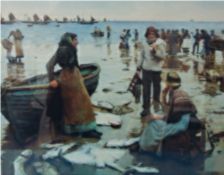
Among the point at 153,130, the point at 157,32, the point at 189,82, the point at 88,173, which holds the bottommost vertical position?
the point at 88,173

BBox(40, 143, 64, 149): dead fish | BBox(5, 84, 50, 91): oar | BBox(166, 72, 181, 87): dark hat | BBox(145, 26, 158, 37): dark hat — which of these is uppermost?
BBox(145, 26, 158, 37): dark hat

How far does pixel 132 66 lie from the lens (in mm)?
3145

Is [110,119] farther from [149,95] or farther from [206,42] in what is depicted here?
[206,42]

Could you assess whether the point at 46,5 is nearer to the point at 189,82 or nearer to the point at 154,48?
the point at 154,48

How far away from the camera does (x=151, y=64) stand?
3125mm

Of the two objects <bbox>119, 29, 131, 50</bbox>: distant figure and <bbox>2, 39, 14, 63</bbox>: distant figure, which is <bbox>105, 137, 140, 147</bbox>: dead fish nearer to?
<bbox>119, 29, 131, 50</bbox>: distant figure

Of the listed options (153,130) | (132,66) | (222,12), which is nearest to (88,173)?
(153,130)

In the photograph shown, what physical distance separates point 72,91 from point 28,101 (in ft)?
0.80

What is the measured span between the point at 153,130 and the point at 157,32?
53 cm

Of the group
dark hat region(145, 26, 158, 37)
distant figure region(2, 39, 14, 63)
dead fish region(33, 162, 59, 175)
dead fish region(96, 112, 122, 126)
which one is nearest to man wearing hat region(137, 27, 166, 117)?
dark hat region(145, 26, 158, 37)

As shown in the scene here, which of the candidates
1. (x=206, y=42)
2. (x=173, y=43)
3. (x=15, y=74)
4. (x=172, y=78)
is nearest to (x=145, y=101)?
(x=172, y=78)

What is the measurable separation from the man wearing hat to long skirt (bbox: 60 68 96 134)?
303mm

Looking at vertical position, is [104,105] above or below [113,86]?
below

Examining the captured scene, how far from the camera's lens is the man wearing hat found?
311cm
